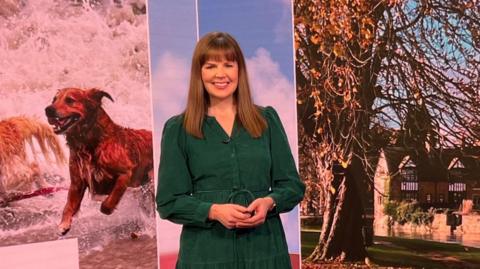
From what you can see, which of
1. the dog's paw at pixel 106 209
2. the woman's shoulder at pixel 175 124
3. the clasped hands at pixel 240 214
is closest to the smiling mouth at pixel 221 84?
the woman's shoulder at pixel 175 124

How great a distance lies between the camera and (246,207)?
1.37m

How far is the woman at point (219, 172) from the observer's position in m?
1.40

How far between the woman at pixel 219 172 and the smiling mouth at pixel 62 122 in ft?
3.24

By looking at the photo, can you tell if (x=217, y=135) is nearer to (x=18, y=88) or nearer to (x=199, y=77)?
(x=199, y=77)

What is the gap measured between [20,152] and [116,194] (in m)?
0.45

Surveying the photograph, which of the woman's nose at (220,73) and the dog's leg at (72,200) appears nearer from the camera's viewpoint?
the woman's nose at (220,73)

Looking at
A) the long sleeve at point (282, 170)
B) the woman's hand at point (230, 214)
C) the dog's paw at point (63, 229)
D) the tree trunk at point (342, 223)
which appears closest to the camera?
the woman's hand at point (230, 214)

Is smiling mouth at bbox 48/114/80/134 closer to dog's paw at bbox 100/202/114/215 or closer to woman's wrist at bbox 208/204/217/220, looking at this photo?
dog's paw at bbox 100/202/114/215

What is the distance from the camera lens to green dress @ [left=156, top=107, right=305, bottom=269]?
1.40 m

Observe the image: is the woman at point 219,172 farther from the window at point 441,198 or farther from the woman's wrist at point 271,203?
the window at point 441,198

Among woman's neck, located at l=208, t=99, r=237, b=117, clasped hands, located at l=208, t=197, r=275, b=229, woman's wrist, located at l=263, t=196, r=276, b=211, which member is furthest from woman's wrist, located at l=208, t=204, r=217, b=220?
woman's neck, located at l=208, t=99, r=237, b=117

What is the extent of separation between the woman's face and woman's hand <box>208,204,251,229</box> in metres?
A: 0.29

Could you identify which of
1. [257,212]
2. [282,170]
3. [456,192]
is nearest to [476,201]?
[456,192]

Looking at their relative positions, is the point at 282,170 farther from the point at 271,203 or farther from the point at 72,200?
the point at 72,200
